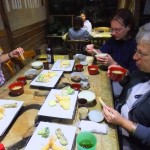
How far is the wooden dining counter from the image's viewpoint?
0.97m

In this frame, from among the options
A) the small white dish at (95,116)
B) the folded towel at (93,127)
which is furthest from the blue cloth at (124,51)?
the folded towel at (93,127)

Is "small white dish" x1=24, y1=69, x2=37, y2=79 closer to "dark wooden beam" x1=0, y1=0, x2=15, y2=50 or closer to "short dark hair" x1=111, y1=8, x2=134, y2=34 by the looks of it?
"short dark hair" x1=111, y1=8, x2=134, y2=34

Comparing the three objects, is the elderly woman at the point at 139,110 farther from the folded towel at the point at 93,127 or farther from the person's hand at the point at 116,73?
the person's hand at the point at 116,73

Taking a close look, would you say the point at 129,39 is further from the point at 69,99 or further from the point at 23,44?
the point at 23,44

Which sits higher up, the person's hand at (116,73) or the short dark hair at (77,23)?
the short dark hair at (77,23)

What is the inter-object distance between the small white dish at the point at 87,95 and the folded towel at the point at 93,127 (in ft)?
0.77

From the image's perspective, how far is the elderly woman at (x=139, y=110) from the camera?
3.52ft

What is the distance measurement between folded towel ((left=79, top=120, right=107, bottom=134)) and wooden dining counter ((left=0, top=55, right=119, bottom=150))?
28mm

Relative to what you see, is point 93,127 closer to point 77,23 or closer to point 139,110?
point 139,110

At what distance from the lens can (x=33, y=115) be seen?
3.93 feet

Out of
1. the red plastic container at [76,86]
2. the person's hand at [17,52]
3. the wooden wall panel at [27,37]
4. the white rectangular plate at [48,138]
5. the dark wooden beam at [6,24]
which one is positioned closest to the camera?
the white rectangular plate at [48,138]

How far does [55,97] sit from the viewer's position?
1312mm

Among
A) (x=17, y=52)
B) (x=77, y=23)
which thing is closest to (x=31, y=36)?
(x=77, y=23)

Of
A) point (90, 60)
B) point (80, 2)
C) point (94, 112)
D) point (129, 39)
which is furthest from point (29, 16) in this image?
point (94, 112)
